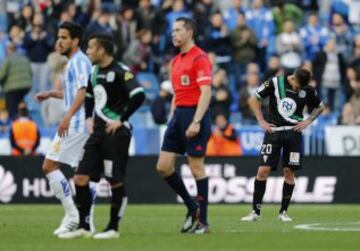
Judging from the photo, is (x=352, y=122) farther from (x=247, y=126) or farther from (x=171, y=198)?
(x=171, y=198)

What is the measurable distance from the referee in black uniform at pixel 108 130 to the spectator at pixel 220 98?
12743 mm

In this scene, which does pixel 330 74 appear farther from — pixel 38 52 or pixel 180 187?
pixel 180 187

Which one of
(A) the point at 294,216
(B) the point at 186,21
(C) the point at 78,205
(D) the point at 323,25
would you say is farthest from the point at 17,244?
(D) the point at 323,25

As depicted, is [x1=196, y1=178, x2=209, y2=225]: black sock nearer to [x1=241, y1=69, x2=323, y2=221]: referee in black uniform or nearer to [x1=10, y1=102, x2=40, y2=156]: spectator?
[x1=241, y1=69, x2=323, y2=221]: referee in black uniform

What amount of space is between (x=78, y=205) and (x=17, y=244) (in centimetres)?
91

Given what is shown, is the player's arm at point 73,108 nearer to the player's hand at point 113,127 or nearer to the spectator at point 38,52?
the player's hand at point 113,127

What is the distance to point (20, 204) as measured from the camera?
22094 mm

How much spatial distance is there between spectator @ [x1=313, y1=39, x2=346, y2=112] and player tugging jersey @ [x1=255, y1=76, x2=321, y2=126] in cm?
1155

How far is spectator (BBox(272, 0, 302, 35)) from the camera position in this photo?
29.0 meters

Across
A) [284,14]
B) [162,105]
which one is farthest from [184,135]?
[284,14]

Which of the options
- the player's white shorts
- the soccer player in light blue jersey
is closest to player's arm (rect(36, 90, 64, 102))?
the soccer player in light blue jersey

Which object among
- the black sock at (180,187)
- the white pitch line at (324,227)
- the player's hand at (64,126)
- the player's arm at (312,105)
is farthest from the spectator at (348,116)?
the player's hand at (64,126)

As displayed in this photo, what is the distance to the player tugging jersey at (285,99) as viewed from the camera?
16.4 meters

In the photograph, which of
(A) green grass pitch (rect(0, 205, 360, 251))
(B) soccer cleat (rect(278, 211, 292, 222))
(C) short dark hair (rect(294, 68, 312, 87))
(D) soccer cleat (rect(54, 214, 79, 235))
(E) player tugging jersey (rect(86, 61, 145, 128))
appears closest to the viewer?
(A) green grass pitch (rect(0, 205, 360, 251))
